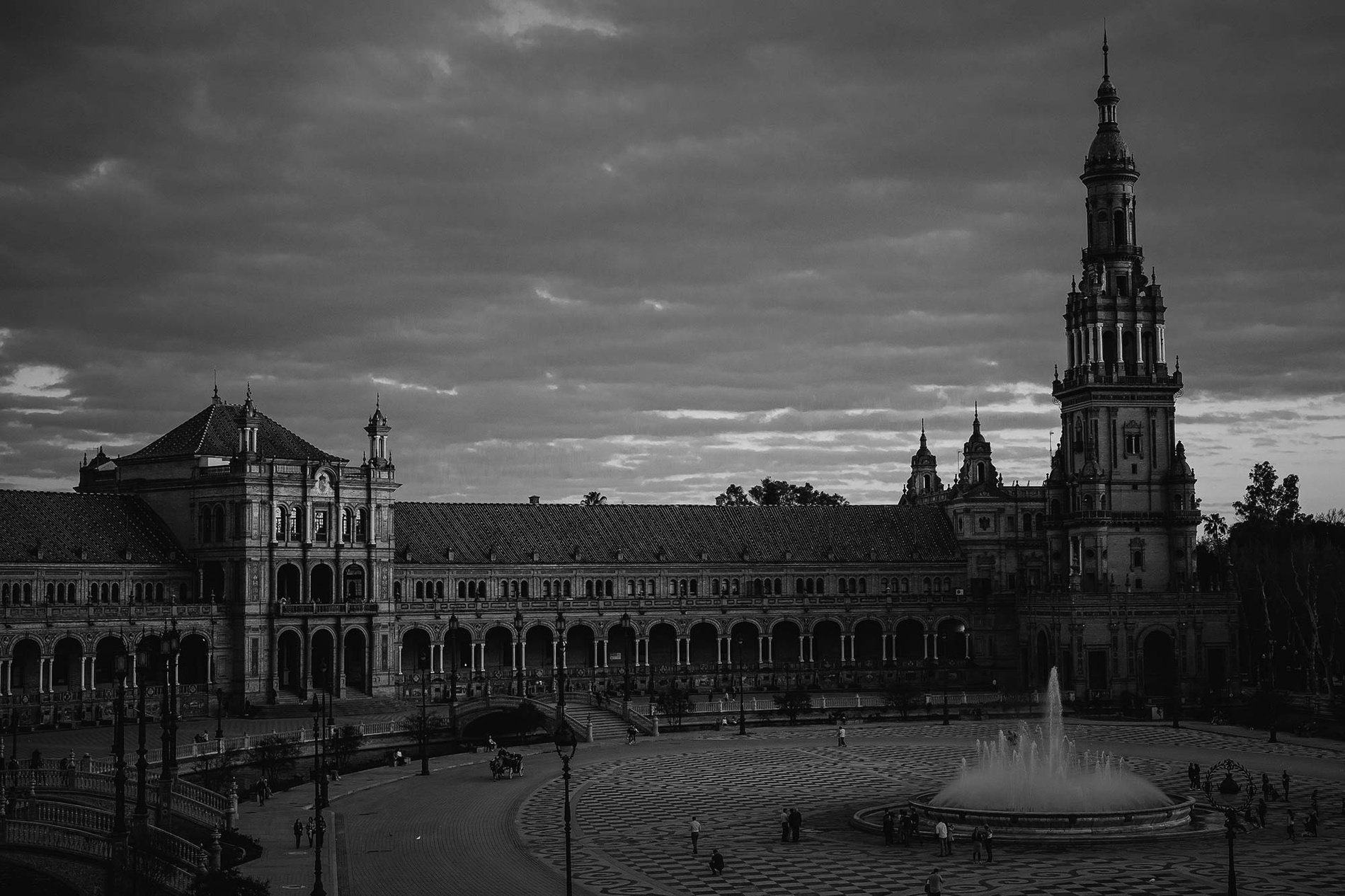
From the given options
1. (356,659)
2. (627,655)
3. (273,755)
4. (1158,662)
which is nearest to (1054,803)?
(273,755)

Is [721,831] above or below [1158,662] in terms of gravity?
below

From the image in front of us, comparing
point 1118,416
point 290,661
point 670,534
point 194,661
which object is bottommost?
point 290,661

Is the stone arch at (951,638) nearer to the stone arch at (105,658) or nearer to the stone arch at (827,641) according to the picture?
the stone arch at (827,641)

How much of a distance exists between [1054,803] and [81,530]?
66.0m

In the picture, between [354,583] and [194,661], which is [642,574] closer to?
[354,583]

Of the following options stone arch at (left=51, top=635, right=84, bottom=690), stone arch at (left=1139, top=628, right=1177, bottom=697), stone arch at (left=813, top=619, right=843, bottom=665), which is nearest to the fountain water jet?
stone arch at (left=1139, top=628, right=1177, bottom=697)

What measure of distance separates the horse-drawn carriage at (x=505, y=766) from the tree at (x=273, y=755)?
31.6 ft

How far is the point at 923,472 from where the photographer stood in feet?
515

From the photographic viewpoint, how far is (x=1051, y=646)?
395 feet

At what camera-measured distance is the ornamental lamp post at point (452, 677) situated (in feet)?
307

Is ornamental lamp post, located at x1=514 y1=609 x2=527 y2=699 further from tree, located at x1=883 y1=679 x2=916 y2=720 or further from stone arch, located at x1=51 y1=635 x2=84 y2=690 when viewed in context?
stone arch, located at x1=51 y1=635 x2=84 y2=690

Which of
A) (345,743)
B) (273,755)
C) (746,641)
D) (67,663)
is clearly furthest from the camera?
(746,641)

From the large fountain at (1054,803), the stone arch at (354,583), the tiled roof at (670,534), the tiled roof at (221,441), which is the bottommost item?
the large fountain at (1054,803)

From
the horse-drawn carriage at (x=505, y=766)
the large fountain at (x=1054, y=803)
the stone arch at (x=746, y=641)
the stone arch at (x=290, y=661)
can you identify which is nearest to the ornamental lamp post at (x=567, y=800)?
the large fountain at (x=1054, y=803)
